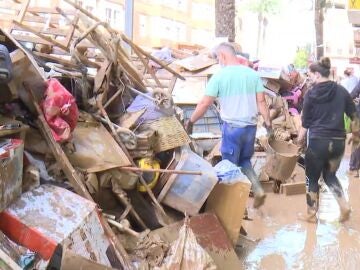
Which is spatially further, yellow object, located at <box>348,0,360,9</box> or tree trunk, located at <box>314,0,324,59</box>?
tree trunk, located at <box>314,0,324,59</box>

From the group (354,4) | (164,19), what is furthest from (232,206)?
(164,19)

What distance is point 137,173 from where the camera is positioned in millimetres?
4871

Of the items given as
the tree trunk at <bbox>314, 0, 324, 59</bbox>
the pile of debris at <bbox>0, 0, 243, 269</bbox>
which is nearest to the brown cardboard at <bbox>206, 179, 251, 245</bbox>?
the pile of debris at <bbox>0, 0, 243, 269</bbox>

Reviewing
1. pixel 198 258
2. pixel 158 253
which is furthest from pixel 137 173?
pixel 198 258

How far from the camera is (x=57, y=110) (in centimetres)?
451

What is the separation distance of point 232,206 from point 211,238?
48 cm

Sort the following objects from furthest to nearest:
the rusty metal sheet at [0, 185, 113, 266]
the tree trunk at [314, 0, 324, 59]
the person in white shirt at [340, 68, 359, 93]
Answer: the tree trunk at [314, 0, 324, 59] < the person in white shirt at [340, 68, 359, 93] < the rusty metal sheet at [0, 185, 113, 266]

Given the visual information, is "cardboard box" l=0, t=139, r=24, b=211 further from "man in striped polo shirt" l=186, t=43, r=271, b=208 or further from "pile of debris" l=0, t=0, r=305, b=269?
"man in striped polo shirt" l=186, t=43, r=271, b=208

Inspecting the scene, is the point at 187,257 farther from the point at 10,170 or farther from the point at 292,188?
the point at 292,188

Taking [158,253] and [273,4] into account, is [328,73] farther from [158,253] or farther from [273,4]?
[273,4]

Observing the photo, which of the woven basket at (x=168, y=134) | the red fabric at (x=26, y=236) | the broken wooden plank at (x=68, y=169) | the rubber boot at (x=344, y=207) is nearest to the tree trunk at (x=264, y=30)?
the rubber boot at (x=344, y=207)

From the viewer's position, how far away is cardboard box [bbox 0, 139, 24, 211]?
3559mm

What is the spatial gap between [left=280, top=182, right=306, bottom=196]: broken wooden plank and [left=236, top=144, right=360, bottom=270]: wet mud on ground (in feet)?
0.73

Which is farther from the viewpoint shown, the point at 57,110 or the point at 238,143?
the point at 238,143
